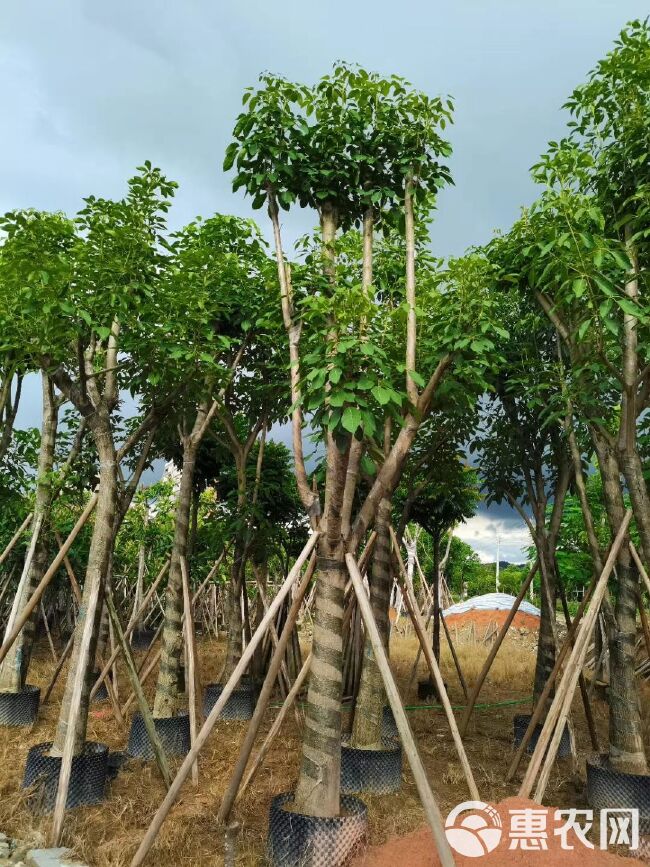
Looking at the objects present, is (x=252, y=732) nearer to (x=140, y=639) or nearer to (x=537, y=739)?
(x=537, y=739)

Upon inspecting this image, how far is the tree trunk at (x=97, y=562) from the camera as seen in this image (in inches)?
217

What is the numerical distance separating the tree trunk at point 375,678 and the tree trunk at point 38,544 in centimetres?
404

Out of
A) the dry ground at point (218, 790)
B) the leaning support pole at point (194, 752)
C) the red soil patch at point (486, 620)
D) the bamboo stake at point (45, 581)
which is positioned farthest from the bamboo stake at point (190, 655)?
the red soil patch at point (486, 620)

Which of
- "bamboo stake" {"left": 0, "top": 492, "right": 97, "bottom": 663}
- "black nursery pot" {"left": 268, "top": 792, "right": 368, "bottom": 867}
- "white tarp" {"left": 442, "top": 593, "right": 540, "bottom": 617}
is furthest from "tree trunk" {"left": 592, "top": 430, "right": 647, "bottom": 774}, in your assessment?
"white tarp" {"left": 442, "top": 593, "right": 540, "bottom": 617}

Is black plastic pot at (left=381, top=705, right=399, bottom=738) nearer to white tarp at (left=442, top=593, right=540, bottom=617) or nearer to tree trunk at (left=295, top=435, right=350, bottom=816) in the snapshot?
tree trunk at (left=295, top=435, right=350, bottom=816)

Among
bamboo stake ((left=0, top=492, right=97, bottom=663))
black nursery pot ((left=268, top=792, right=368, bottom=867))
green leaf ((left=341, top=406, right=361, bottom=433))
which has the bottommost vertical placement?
black nursery pot ((left=268, top=792, right=368, bottom=867))

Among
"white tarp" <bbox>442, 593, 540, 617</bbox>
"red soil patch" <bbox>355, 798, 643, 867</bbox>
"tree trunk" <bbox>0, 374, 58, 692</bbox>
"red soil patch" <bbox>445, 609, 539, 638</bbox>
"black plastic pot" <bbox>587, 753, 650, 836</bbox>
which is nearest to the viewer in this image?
"red soil patch" <bbox>355, 798, 643, 867</bbox>

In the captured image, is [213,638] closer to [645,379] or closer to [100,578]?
[100,578]

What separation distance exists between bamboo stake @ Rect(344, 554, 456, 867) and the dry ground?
1170mm

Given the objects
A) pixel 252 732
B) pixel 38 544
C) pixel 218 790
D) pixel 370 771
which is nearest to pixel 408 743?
pixel 252 732

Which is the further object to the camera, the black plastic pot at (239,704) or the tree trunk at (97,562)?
the black plastic pot at (239,704)

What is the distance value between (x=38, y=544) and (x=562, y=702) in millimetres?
6691

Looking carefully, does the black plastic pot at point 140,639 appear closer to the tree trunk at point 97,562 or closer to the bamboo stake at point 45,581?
the bamboo stake at point 45,581

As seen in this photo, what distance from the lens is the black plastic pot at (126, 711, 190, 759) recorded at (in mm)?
6691
